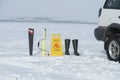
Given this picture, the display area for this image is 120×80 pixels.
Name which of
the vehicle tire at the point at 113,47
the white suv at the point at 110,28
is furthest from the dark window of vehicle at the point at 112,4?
the vehicle tire at the point at 113,47

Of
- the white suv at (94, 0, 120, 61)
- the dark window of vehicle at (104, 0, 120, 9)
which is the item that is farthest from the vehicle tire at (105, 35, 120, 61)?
the dark window of vehicle at (104, 0, 120, 9)

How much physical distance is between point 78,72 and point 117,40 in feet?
7.02

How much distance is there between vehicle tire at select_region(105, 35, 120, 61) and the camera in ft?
33.0

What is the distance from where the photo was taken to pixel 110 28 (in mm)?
10430

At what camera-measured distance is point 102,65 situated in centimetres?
941

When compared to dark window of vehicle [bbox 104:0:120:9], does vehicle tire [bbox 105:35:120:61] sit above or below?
below

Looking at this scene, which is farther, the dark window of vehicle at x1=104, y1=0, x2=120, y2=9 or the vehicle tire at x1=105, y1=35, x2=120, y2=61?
the dark window of vehicle at x1=104, y1=0, x2=120, y2=9

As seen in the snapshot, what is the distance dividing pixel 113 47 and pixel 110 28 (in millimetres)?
499

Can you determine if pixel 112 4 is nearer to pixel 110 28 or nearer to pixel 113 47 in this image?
pixel 110 28

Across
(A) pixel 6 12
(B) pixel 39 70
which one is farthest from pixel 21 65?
(A) pixel 6 12

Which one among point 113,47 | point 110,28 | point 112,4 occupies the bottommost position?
point 113,47

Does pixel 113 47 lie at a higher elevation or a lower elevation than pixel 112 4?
lower

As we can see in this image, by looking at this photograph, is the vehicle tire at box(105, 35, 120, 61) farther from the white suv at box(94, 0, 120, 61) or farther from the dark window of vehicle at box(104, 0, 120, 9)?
the dark window of vehicle at box(104, 0, 120, 9)

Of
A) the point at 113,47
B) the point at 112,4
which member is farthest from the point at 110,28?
the point at 112,4
